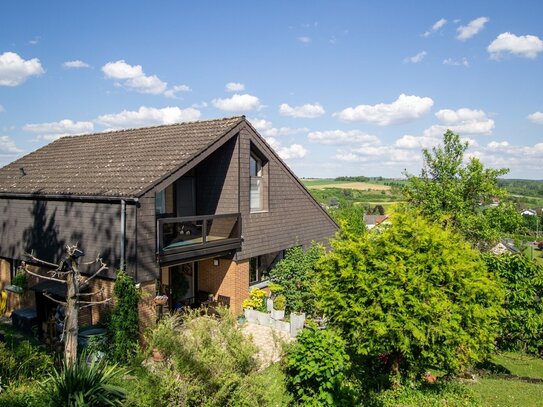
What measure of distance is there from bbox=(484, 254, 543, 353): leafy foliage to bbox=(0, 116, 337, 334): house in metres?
9.38

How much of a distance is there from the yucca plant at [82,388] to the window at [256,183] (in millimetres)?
10278

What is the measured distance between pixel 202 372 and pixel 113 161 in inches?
429

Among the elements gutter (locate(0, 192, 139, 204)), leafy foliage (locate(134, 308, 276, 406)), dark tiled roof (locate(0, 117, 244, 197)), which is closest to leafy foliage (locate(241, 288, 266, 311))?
dark tiled roof (locate(0, 117, 244, 197))

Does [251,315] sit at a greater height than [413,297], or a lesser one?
lesser

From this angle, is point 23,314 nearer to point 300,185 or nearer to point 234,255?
point 234,255

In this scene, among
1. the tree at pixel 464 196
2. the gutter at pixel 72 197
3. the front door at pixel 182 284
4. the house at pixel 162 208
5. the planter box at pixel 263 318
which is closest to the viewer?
the gutter at pixel 72 197

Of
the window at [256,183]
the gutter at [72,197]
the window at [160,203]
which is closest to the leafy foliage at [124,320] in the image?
the gutter at [72,197]

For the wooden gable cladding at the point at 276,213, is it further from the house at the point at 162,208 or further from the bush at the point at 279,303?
the bush at the point at 279,303

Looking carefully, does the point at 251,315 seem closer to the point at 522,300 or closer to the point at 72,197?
the point at 72,197

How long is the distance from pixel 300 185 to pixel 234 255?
19.9ft

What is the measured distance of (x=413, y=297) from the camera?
9508 millimetres

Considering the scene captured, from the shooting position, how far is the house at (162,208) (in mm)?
12328

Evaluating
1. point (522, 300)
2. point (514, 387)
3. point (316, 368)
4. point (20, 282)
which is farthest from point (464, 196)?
point (20, 282)

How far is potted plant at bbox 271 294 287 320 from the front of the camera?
16.2 metres
